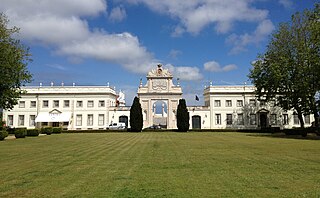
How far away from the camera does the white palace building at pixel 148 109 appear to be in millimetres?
59562

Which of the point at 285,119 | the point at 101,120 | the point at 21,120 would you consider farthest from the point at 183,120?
the point at 21,120

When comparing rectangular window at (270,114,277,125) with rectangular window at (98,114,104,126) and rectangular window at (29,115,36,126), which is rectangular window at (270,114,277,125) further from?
rectangular window at (29,115,36,126)

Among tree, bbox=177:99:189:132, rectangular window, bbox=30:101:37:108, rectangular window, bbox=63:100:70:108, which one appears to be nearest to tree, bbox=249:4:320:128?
tree, bbox=177:99:189:132

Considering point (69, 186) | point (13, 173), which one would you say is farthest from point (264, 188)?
point (13, 173)

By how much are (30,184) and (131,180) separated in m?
2.80

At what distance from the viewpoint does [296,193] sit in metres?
7.24

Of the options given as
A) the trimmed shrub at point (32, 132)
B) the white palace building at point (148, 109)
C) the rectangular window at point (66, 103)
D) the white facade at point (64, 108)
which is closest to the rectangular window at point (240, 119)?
the white palace building at point (148, 109)

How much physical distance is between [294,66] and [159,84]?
2903cm

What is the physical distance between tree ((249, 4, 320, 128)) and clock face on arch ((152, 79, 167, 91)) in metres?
21.5

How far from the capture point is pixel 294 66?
1400 inches

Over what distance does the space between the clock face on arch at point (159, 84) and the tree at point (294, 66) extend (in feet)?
70.6

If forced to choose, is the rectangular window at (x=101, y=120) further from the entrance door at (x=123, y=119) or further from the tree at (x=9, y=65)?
the tree at (x=9, y=65)

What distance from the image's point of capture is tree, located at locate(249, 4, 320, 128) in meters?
32.8

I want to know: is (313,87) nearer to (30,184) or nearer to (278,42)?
(278,42)
